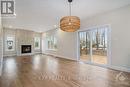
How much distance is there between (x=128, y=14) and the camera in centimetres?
423

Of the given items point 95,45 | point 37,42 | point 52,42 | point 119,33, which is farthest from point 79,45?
point 37,42

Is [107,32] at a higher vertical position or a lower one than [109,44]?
higher

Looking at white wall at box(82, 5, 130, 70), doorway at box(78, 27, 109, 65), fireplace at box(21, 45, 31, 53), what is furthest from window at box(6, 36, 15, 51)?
white wall at box(82, 5, 130, 70)

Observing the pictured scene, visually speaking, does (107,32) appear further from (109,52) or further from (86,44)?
(86,44)

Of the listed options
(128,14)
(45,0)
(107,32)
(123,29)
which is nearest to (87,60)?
(107,32)

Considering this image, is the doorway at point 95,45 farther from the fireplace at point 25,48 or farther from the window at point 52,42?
the fireplace at point 25,48

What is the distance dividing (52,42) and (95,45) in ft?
18.5

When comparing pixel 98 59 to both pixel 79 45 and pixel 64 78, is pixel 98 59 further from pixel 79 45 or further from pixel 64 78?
pixel 64 78

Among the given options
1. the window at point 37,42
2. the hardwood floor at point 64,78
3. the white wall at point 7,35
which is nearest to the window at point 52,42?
the window at point 37,42

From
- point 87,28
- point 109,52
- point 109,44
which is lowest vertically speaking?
point 109,52

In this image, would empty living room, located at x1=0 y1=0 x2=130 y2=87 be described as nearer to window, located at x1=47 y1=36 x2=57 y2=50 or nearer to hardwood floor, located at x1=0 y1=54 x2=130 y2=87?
hardwood floor, located at x1=0 y1=54 x2=130 y2=87

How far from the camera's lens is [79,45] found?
22.7 feet

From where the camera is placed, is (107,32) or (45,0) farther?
(107,32)

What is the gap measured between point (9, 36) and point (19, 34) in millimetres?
940
